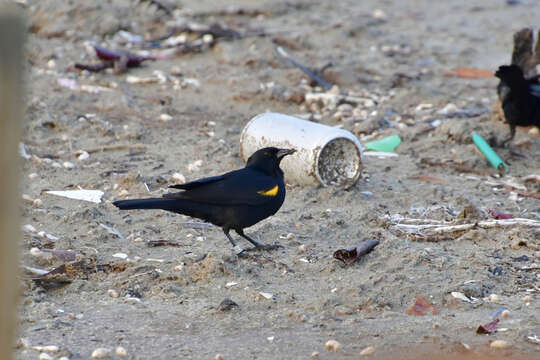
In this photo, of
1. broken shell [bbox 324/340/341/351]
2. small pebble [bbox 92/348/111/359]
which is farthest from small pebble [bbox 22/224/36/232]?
broken shell [bbox 324/340/341/351]

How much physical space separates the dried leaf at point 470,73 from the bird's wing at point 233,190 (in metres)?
5.05

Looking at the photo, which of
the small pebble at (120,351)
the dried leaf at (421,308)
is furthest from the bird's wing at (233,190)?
the small pebble at (120,351)

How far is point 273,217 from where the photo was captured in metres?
5.64

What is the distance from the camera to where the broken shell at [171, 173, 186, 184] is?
20.4 ft

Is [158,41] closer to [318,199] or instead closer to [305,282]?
[318,199]

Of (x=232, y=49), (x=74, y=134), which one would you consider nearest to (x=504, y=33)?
(x=232, y=49)

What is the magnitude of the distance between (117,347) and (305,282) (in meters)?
1.31

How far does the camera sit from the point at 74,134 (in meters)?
7.26

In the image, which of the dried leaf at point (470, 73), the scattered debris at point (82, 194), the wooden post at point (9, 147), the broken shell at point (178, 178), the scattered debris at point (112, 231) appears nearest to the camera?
the wooden post at point (9, 147)

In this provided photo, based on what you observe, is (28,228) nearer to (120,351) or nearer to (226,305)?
(226,305)

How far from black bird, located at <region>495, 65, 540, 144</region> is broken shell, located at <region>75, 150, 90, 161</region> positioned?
3.61m

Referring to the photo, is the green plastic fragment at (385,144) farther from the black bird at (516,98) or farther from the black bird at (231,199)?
the black bird at (231,199)

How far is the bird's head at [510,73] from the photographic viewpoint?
23.0ft

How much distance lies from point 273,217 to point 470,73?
4755 millimetres
